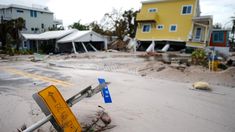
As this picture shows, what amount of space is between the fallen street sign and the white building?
36579mm

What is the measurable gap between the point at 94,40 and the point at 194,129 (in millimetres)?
25618

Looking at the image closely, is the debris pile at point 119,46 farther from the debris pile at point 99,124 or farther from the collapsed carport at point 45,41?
the debris pile at point 99,124

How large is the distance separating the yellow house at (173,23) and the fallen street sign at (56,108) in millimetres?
22292

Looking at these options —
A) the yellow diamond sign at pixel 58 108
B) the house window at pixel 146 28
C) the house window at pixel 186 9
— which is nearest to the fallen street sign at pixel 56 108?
the yellow diamond sign at pixel 58 108

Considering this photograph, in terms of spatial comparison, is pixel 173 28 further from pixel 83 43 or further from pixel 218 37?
pixel 83 43

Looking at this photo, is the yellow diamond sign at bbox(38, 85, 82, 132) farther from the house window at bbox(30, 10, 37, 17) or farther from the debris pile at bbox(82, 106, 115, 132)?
the house window at bbox(30, 10, 37, 17)

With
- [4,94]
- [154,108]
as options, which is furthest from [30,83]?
[154,108]

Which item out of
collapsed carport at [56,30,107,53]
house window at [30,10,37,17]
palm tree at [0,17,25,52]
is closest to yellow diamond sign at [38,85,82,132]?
collapsed carport at [56,30,107,53]

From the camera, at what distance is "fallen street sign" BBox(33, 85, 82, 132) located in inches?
109

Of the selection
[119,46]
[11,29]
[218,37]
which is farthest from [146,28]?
[11,29]

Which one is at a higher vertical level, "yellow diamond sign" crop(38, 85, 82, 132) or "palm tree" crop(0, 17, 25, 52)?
"palm tree" crop(0, 17, 25, 52)

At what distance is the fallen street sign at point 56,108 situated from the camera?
2760mm

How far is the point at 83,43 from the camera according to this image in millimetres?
27922

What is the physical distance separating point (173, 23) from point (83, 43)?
42.9 ft
